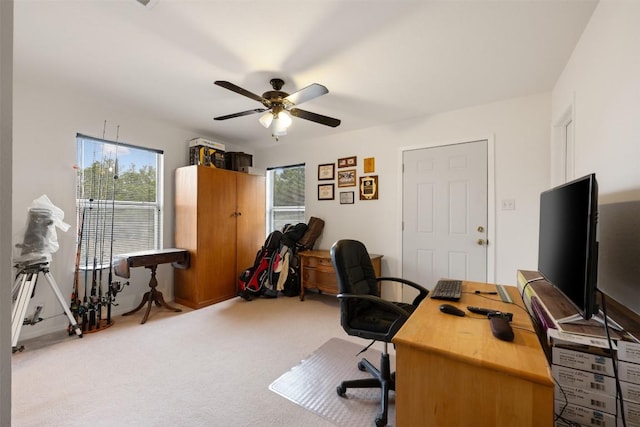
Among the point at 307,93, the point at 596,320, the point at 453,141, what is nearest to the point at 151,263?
the point at 307,93

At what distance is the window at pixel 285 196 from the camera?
14.4 feet

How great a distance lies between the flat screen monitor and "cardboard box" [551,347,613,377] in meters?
0.13

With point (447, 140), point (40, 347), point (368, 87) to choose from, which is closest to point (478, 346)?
point (368, 87)

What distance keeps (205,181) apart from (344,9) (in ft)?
8.68

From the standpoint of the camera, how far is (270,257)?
3818 millimetres

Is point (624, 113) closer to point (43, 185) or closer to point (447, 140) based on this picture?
point (447, 140)

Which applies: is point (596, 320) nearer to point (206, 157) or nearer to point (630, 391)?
point (630, 391)

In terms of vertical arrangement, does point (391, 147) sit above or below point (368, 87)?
below

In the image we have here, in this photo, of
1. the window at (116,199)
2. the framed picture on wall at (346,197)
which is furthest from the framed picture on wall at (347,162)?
the window at (116,199)

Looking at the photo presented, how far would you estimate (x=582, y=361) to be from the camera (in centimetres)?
95

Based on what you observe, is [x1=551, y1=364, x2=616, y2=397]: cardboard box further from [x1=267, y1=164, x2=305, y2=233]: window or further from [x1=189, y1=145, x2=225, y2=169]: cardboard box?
[x1=189, y1=145, x2=225, y2=169]: cardboard box

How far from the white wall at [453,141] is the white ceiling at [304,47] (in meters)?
0.25

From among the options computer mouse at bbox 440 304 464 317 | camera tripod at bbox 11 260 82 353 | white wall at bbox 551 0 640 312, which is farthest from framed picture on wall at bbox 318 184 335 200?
camera tripod at bbox 11 260 82 353

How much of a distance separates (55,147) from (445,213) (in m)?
4.19
